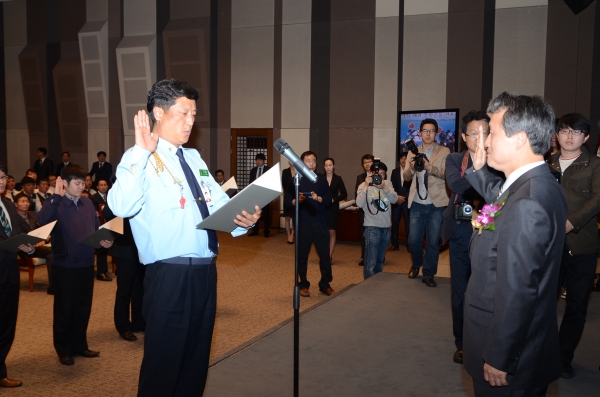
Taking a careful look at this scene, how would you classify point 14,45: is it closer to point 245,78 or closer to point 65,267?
point 245,78

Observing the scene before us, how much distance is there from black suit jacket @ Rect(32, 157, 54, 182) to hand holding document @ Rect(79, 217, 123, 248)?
1036cm

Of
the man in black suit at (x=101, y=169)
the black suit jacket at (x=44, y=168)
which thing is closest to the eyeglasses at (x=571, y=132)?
the man in black suit at (x=101, y=169)

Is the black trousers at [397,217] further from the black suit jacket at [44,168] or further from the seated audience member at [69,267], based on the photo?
the black suit jacket at [44,168]

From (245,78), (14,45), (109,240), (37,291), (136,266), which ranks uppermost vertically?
(14,45)

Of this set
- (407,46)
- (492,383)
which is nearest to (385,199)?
(492,383)

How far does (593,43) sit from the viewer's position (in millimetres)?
9523

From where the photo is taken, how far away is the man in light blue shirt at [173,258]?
2.29 meters

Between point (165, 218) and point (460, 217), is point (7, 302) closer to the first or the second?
point (165, 218)

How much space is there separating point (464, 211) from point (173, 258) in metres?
2.11

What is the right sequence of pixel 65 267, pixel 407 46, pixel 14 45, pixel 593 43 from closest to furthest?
pixel 65 267, pixel 593 43, pixel 407 46, pixel 14 45

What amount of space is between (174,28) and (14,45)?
494 centimetres

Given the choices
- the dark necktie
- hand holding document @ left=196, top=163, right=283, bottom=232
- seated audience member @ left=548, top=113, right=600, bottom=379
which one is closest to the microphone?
hand holding document @ left=196, top=163, right=283, bottom=232

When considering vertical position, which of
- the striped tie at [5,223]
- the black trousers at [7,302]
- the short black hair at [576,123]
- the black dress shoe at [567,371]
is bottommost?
the black dress shoe at [567,371]

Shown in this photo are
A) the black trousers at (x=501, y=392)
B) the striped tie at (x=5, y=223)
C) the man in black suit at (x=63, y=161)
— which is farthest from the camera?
the man in black suit at (x=63, y=161)
